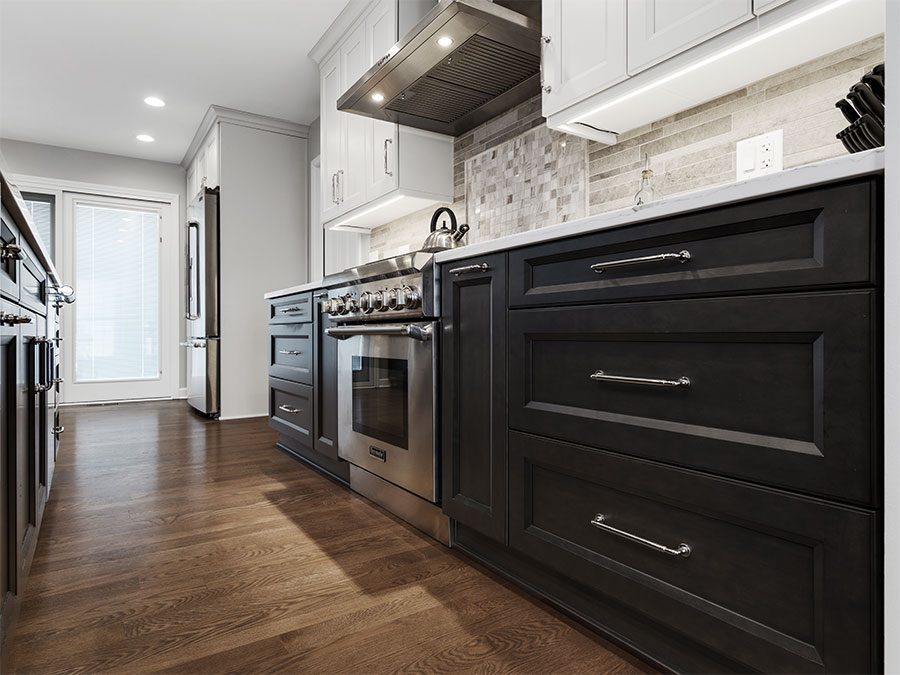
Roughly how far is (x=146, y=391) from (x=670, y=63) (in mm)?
6021

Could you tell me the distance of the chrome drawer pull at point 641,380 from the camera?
100 cm

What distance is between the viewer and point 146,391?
5883 millimetres

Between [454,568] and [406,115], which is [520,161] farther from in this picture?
[454,568]

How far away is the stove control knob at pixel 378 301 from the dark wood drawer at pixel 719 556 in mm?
866

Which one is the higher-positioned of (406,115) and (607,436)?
(406,115)

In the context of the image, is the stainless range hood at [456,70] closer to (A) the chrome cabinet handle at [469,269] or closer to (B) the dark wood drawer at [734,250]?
(A) the chrome cabinet handle at [469,269]

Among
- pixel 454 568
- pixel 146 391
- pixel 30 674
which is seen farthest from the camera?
pixel 146 391

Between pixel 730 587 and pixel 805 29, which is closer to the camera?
pixel 730 587

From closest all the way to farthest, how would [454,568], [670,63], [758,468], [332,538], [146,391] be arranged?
[758,468] < [670,63] < [454,568] < [332,538] < [146,391]

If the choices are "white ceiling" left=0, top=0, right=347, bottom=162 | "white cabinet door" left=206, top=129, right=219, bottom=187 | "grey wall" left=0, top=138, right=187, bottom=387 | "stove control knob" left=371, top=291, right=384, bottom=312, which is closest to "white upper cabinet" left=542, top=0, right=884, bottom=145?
"stove control knob" left=371, top=291, right=384, bottom=312

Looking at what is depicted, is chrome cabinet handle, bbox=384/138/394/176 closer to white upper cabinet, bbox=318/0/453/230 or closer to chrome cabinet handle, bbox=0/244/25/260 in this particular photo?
white upper cabinet, bbox=318/0/453/230

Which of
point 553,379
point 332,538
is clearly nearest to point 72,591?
point 332,538

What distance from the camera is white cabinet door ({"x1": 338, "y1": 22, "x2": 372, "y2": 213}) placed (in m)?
3.08

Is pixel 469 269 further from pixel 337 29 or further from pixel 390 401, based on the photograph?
pixel 337 29
